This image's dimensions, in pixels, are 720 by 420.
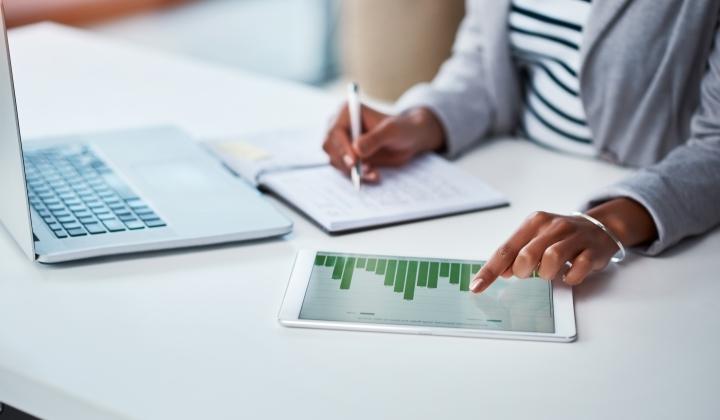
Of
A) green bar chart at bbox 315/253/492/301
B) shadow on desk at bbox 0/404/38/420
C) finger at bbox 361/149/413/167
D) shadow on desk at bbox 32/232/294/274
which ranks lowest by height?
shadow on desk at bbox 0/404/38/420

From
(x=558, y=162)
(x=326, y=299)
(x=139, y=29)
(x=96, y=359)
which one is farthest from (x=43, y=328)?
(x=139, y=29)

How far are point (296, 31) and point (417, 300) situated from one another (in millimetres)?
3351

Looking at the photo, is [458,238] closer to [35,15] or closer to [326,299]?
[326,299]

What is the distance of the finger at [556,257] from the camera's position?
860 millimetres

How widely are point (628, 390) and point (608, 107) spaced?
530 mm

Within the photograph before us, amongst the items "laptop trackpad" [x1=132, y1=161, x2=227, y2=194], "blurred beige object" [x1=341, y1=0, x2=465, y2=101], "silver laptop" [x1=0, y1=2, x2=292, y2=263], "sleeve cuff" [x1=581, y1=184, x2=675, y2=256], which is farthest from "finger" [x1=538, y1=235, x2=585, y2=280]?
"blurred beige object" [x1=341, y1=0, x2=465, y2=101]

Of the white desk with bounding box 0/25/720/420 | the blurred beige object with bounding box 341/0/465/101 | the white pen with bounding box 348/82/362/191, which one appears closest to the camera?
the white desk with bounding box 0/25/720/420

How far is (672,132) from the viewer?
3.80 feet

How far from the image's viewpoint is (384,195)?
106 centimetres

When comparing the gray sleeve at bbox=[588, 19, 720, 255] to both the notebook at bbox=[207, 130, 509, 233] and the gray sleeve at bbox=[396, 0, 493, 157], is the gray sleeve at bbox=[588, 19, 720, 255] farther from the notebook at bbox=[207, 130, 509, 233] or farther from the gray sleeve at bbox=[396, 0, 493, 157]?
the gray sleeve at bbox=[396, 0, 493, 157]

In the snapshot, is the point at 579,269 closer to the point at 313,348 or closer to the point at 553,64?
the point at 313,348

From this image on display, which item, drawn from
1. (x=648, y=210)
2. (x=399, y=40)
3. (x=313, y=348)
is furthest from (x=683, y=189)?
(x=399, y=40)

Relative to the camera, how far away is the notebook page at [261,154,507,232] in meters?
1.00

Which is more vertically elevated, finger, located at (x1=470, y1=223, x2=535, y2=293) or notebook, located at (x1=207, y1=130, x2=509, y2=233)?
finger, located at (x1=470, y1=223, x2=535, y2=293)
